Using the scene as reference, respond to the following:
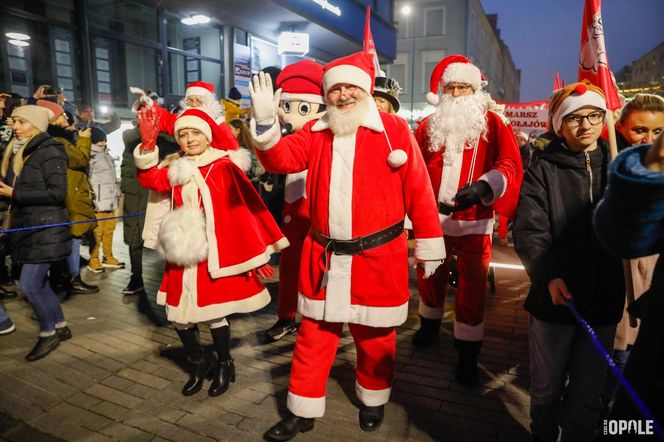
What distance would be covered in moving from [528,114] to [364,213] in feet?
29.2

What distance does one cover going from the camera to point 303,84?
4.04 m

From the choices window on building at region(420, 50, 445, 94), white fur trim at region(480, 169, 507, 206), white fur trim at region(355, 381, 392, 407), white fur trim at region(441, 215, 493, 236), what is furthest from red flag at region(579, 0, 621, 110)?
window on building at region(420, 50, 445, 94)

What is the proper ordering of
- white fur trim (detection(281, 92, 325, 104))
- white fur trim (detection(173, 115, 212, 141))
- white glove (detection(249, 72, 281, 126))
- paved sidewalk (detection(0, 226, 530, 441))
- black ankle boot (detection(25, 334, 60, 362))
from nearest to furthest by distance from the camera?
white glove (detection(249, 72, 281, 126)) < paved sidewalk (detection(0, 226, 530, 441)) < white fur trim (detection(173, 115, 212, 141)) < black ankle boot (detection(25, 334, 60, 362)) < white fur trim (detection(281, 92, 325, 104))

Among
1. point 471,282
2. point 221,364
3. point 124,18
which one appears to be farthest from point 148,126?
point 124,18

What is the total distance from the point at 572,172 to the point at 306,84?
2460 mm

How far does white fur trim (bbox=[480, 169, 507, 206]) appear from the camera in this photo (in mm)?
3047

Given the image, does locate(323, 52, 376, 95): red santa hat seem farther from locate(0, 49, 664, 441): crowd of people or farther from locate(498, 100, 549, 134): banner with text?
locate(498, 100, 549, 134): banner with text

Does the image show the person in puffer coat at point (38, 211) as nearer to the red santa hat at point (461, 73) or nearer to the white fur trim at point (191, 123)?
the white fur trim at point (191, 123)

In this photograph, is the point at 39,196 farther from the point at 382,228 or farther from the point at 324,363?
the point at 382,228

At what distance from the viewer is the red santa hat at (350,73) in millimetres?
2670

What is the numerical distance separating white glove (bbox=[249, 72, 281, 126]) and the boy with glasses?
4.54ft

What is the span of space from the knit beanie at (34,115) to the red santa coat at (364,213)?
2.64 metres

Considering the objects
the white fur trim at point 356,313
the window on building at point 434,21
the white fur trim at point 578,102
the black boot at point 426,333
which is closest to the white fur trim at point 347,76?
the white fur trim at point 578,102

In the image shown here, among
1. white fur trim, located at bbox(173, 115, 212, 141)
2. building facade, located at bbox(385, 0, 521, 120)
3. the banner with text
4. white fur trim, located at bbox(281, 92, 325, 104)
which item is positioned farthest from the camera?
building facade, located at bbox(385, 0, 521, 120)
